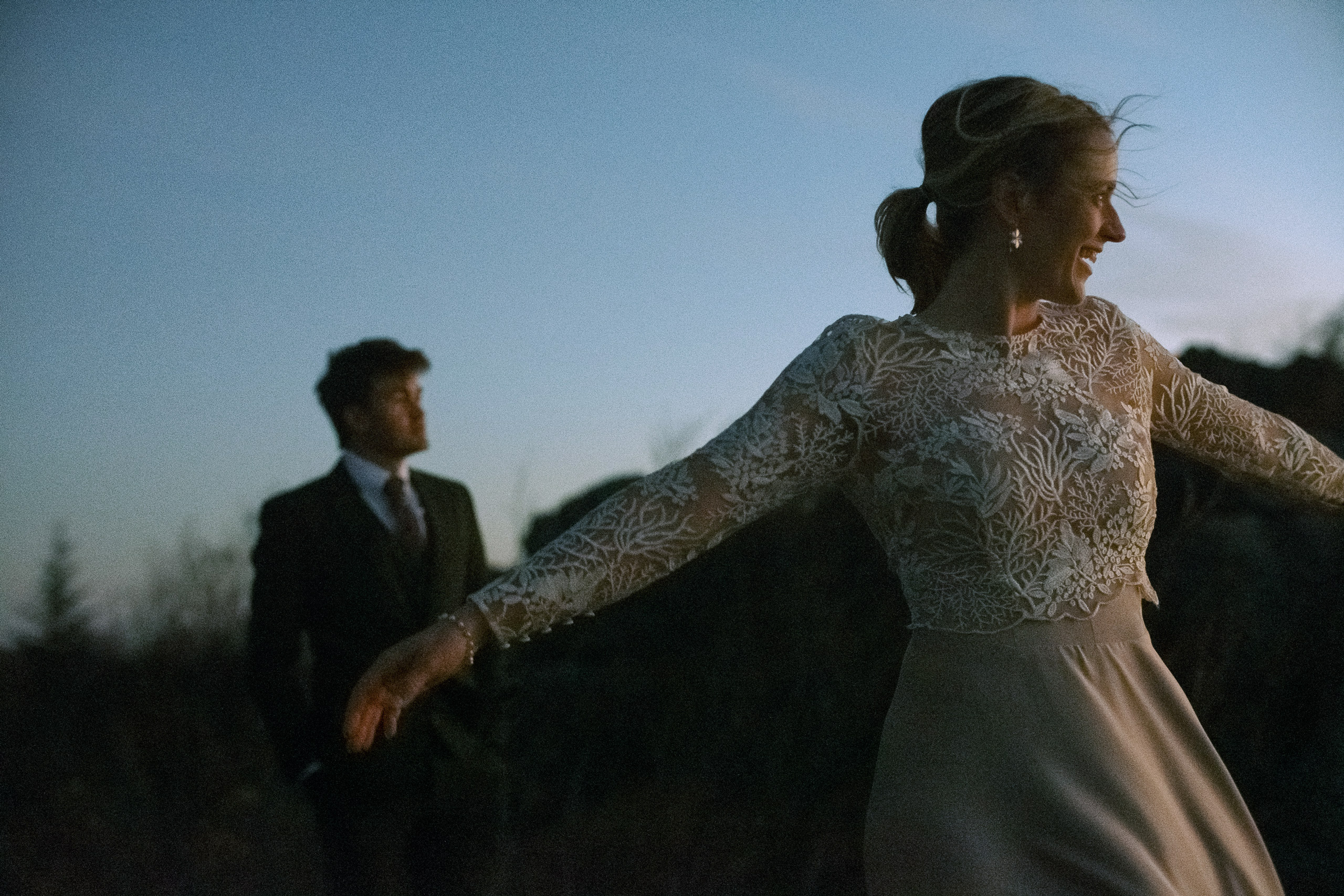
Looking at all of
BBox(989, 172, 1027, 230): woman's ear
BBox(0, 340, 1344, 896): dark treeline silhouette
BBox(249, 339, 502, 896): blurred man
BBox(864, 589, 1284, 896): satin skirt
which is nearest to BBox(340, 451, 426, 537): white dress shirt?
BBox(249, 339, 502, 896): blurred man

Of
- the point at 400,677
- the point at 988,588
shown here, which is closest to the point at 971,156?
the point at 988,588

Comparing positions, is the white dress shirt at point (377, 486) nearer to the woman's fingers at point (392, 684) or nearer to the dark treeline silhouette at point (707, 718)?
the dark treeline silhouette at point (707, 718)

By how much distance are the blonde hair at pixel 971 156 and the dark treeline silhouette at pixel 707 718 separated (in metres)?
1.72

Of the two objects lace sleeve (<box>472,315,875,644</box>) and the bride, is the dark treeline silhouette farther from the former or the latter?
lace sleeve (<box>472,315,875,644</box>)

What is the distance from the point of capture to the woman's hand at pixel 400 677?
151 cm

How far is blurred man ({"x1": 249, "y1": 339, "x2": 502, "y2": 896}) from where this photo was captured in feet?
9.31

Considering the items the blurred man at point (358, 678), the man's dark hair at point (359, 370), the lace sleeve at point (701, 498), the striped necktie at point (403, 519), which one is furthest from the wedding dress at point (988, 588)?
the man's dark hair at point (359, 370)

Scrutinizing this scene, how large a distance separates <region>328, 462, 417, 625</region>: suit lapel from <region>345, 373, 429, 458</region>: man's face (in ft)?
0.47

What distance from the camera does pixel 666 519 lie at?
167 centimetres

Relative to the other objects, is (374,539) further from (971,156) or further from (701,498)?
(971,156)

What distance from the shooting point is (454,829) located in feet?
9.58

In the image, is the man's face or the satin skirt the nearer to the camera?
the satin skirt

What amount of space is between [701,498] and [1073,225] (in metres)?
0.68

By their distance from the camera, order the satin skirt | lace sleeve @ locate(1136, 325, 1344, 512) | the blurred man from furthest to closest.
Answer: the blurred man, lace sleeve @ locate(1136, 325, 1344, 512), the satin skirt
